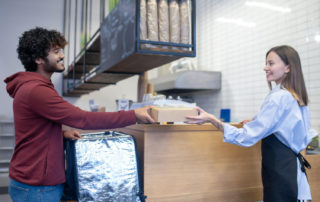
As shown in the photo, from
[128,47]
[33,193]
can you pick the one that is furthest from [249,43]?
[33,193]

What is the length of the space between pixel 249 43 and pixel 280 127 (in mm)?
2612

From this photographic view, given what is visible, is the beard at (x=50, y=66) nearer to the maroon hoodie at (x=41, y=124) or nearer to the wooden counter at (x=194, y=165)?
the maroon hoodie at (x=41, y=124)

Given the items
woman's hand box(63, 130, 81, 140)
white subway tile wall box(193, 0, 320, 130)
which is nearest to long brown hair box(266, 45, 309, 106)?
woman's hand box(63, 130, 81, 140)

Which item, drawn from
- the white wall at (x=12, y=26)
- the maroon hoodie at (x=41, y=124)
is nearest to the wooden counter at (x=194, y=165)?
the maroon hoodie at (x=41, y=124)

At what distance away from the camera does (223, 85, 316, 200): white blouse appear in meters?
1.52

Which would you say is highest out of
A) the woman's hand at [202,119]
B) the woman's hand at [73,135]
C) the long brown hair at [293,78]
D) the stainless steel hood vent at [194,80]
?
the stainless steel hood vent at [194,80]

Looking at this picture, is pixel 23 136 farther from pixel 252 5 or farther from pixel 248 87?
pixel 252 5

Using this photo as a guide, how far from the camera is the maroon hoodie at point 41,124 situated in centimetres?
135

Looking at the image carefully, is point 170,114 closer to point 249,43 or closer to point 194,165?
point 194,165

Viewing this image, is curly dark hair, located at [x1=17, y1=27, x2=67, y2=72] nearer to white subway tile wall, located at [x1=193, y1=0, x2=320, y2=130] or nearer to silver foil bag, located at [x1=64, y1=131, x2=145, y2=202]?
silver foil bag, located at [x1=64, y1=131, x2=145, y2=202]

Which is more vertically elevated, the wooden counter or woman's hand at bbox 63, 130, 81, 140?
woman's hand at bbox 63, 130, 81, 140

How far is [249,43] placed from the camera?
155 inches

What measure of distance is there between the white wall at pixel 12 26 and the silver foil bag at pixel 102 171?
160 inches

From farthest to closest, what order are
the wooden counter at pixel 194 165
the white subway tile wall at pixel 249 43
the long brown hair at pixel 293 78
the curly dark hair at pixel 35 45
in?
1. the white subway tile wall at pixel 249 43
2. the wooden counter at pixel 194 165
3. the long brown hair at pixel 293 78
4. the curly dark hair at pixel 35 45
